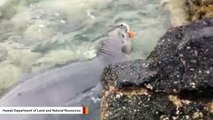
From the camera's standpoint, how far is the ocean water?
571cm

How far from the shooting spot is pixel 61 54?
5770 millimetres

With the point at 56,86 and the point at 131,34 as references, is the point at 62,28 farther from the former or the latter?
the point at 56,86

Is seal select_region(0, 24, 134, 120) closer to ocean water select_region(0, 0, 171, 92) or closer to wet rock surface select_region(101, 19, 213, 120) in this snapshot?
ocean water select_region(0, 0, 171, 92)

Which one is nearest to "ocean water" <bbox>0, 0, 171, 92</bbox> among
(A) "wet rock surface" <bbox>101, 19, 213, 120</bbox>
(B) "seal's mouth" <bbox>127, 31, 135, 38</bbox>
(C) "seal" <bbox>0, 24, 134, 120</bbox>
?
(B) "seal's mouth" <bbox>127, 31, 135, 38</bbox>

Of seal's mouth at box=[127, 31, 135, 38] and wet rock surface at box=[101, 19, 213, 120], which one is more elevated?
wet rock surface at box=[101, 19, 213, 120]

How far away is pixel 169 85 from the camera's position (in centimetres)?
279

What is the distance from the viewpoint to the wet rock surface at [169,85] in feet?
8.92

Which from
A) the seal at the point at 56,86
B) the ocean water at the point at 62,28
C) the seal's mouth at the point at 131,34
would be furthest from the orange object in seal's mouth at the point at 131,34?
the seal at the point at 56,86

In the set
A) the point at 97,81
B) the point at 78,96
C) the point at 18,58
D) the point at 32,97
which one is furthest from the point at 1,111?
the point at 18,58

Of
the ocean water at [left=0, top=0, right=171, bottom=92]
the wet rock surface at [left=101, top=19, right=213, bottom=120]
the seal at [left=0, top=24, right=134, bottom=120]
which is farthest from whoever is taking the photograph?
the ocean water at [left=0, top=0, right=171, bottom=92]

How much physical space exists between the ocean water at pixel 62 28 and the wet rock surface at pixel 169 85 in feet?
8.35

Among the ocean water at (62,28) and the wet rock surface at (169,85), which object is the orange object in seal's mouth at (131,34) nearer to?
the ocean water at (62,28)

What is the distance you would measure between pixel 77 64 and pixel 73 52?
0.80 meters

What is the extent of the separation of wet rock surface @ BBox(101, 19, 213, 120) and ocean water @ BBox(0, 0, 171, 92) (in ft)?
8.35
